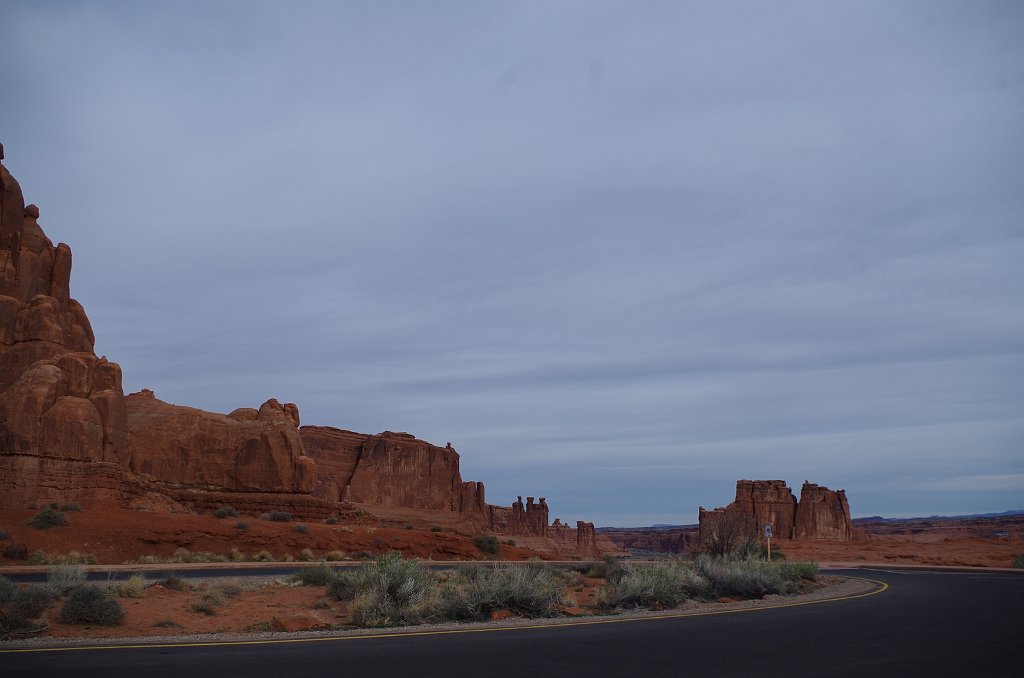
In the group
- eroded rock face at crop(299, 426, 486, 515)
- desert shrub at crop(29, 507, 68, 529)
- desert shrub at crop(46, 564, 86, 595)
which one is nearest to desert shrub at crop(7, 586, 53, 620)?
desert shrub at crop(46, 564, 86, 595)

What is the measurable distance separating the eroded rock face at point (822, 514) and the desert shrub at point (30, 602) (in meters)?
98.7

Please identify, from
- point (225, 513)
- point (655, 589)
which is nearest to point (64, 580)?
point (655, 589)

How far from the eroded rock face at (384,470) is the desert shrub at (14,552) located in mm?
65864

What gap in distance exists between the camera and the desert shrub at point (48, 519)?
32.2m

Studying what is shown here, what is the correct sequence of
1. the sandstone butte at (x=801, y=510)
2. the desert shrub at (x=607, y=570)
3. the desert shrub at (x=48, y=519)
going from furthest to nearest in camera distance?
the sandstone butte at (x=801, y=510)
the desert shrub at (x=48, y=519)
the desert shrub at (x=607, y=570)

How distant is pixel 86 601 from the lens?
1388cm

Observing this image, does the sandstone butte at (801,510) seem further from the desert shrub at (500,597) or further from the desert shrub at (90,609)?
the desert shrub at (90,609)

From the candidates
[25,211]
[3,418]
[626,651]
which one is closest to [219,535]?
[3,418]

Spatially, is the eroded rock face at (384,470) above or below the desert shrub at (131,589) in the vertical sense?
above

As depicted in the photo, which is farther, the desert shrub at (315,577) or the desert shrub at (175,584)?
the desert shrub at (315,577)

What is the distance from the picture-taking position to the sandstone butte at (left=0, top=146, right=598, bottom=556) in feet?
121

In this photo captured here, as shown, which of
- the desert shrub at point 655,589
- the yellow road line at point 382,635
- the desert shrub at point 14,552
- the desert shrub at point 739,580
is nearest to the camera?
the yellow road line at point 382,635

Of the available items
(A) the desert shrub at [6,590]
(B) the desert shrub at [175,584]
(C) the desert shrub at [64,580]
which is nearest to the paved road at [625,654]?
(A) the desert shrub at [6,590]

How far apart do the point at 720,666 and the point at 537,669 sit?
228cm
